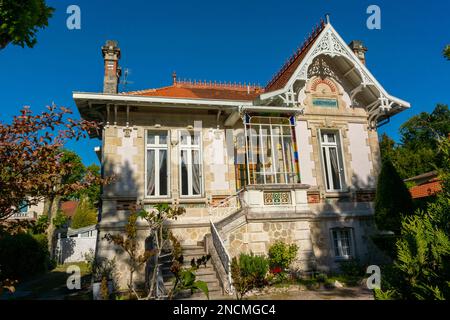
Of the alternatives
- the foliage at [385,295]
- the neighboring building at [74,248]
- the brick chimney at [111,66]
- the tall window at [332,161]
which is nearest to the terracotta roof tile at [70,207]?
the neighboring building at [74,248]

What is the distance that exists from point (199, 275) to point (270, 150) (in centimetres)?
536

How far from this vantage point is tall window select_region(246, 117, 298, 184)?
38.2 feet

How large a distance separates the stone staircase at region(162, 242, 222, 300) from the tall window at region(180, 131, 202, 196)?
1.99 m

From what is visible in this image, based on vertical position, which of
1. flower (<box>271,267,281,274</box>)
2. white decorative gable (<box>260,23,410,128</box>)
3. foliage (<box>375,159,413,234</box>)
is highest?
white decorative gable (<box>260,23,410,128</box>)

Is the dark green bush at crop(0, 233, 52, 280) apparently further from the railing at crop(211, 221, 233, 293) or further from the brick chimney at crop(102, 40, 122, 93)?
the railing at crop(211, 221, 233, 293)

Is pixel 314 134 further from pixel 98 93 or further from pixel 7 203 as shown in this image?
pixel 7 203

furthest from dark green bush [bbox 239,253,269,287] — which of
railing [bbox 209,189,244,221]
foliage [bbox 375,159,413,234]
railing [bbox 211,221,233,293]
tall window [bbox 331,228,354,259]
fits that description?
foliage [bbox 375,159,413,234]

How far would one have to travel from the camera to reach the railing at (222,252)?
8148 mm

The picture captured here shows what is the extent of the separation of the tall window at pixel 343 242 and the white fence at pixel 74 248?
19.5 meters

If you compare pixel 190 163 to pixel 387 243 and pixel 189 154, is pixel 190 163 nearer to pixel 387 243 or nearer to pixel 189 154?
A: pixel 189 154

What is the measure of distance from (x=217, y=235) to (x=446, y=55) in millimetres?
7272

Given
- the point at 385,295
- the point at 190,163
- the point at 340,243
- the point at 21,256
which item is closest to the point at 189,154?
the point at 190,163

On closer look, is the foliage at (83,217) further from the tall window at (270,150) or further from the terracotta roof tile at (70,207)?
the tall window at (270,150)
